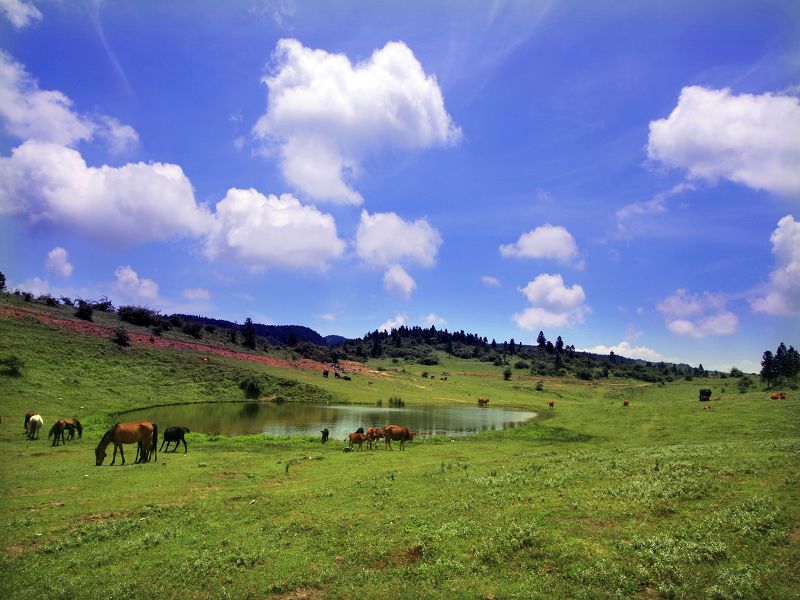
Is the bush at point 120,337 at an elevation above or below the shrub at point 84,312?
below

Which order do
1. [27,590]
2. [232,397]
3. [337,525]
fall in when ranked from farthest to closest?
[232,397] < [337,525] < [27,590]

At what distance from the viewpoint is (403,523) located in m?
15.1

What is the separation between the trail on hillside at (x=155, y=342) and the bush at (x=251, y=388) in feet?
58.3

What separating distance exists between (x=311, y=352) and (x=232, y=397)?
2429 inches

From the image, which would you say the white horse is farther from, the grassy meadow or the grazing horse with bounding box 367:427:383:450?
the grazing horse with bounding box 367:427:383:450

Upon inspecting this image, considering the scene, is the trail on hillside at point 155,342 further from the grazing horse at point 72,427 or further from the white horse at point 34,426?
the grazing horse at point 72,427

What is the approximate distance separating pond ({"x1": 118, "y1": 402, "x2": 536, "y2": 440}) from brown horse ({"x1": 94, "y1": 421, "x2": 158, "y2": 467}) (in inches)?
675

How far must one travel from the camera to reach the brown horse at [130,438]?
2586cm

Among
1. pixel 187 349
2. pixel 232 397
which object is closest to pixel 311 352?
pixel 187 349

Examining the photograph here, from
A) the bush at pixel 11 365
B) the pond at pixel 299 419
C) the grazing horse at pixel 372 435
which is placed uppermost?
the bush at pixel 11 365

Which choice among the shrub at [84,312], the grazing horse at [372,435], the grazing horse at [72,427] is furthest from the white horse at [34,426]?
the shrub at [84,312]

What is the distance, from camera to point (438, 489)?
19.4 m

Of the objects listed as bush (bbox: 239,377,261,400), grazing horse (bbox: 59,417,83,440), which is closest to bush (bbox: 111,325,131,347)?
A: bush (bbox: 239,377,261,400)

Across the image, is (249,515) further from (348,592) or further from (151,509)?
(348,592)
